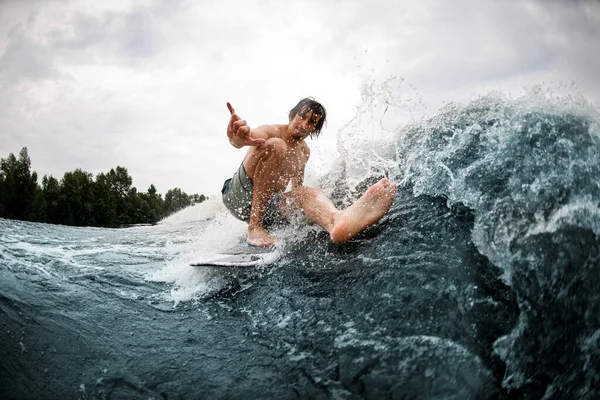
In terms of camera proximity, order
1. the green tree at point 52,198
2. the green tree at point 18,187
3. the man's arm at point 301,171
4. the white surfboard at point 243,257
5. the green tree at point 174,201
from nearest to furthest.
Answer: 1. the white surfboard at point 243,257
2. the man's arm at point 301,171
3. the green tree at point 18,187
4. the green tree at point 52,198
5. the green tree at point 174,201

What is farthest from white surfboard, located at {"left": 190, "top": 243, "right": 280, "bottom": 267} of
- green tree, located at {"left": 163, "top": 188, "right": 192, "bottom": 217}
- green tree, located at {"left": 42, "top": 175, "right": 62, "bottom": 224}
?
green tree, located at {"left": 163, "top": 188, "right": 192, "bottom": 217}

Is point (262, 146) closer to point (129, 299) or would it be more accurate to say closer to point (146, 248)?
point (129, 299)

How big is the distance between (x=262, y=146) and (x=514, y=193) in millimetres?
1864

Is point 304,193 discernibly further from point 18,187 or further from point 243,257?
point 18,187

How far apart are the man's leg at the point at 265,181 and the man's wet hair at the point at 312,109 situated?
41 cm

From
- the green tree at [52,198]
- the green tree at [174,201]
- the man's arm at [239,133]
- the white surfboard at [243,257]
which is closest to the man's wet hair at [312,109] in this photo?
the man's arm at [239,133]

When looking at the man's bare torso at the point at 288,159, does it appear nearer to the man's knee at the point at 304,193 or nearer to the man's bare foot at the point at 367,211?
the man's knee at the point at 304,193

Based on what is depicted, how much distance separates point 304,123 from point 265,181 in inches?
23.9

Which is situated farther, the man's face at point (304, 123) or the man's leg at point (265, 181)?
the man's face at point (304, 123)

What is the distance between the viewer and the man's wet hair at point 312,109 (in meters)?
3.45

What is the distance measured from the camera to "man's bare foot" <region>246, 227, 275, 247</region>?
3.16m

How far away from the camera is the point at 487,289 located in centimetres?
204

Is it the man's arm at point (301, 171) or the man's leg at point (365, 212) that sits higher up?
the man's arm at point (301, 171)

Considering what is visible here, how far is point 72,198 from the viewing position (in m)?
39.8
